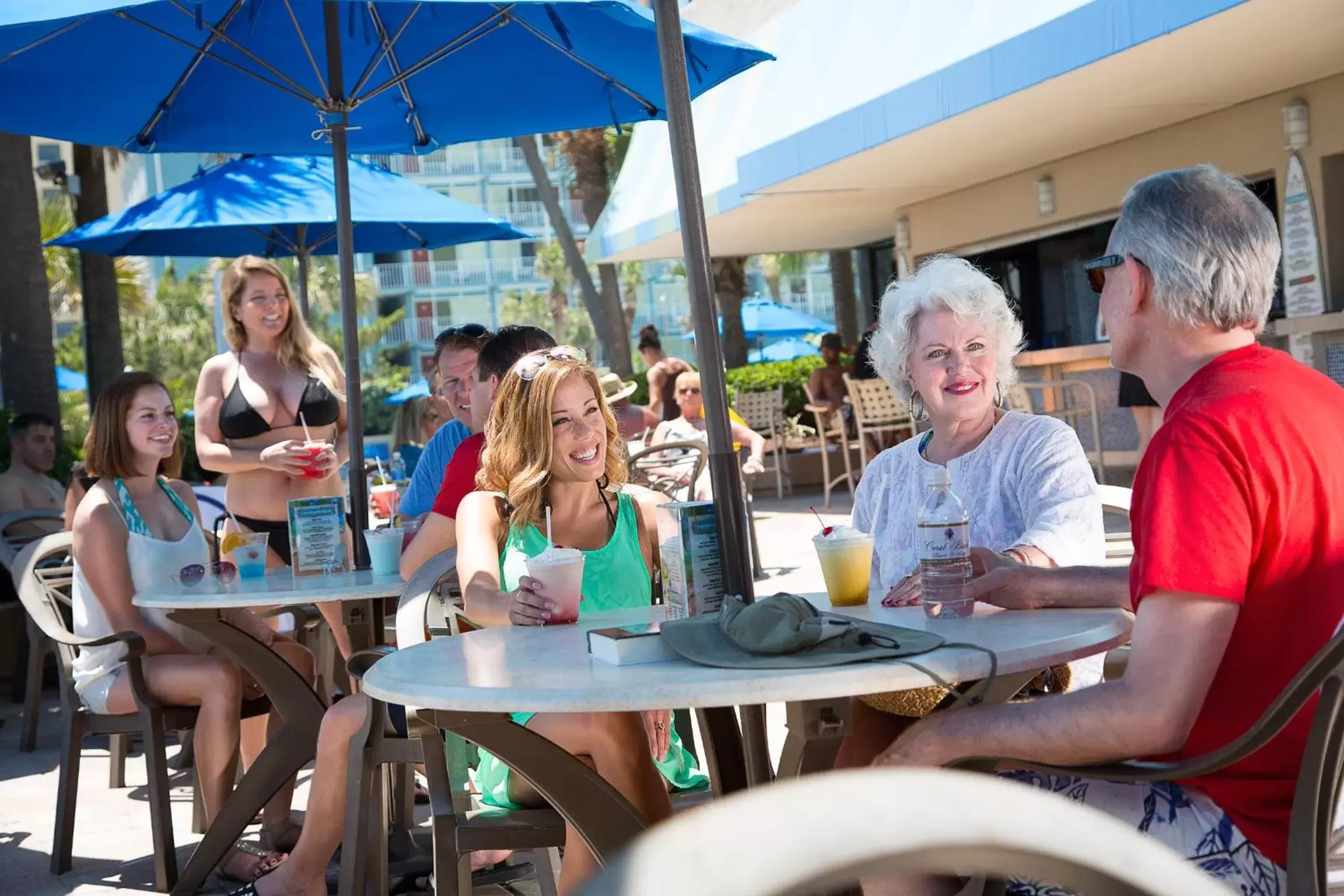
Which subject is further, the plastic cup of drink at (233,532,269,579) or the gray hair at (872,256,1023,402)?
the plastic cup of drink at (233,532,269,579)

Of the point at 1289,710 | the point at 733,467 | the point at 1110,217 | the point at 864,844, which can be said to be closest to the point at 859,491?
the point at 733,467

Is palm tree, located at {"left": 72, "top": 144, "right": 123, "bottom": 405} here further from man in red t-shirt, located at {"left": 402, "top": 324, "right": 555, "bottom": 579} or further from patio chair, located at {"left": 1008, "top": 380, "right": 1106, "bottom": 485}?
man in red t-shirt, located at {"left": 402, "top": 324, "right": 555, "bottom": 579}

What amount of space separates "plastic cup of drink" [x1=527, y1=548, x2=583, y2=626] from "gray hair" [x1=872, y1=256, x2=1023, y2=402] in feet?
3.18

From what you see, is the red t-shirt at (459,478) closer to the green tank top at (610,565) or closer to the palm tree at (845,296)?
the green tank top at (610,565)

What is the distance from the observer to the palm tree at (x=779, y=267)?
1873 inches

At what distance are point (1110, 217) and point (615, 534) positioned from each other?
34.7 ft

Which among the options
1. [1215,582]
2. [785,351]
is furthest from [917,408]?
[785,351]

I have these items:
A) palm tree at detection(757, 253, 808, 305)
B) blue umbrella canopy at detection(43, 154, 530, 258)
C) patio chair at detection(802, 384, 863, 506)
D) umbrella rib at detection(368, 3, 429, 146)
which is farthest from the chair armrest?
palm tree at detection(757, 253, 808, 305)

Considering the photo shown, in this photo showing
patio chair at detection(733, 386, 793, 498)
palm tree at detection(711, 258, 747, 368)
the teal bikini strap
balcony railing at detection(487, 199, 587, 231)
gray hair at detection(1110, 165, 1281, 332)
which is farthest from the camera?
balcony railing at detection(487, 199, 587, 231)

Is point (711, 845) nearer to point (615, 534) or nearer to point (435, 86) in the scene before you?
point (615, 534)

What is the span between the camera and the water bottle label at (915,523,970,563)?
218 centimetres

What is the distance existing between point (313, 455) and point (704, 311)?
2.67 meters

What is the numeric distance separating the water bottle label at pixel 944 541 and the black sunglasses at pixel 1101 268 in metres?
0.43

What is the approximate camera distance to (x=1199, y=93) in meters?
10.2
